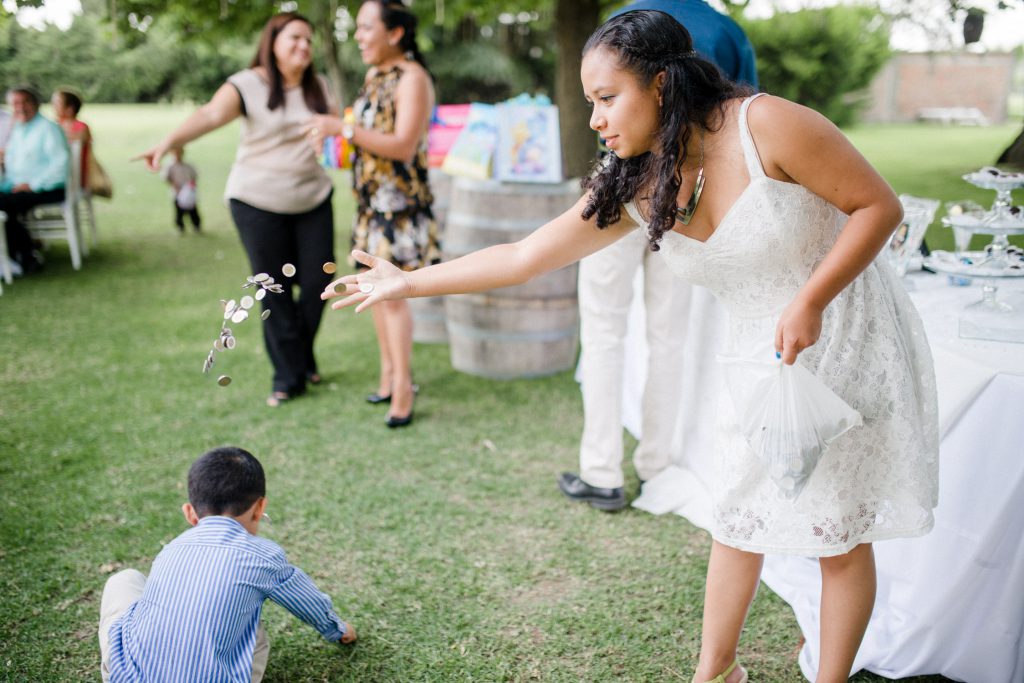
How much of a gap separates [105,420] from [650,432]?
2590mm

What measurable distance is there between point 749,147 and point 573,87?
16.8ft

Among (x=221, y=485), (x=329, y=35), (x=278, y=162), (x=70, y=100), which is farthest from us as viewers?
(x=329, y=35)

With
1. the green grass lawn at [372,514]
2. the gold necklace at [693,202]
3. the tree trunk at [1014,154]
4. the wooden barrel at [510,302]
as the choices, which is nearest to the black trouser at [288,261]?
the green grass lawn at [372,514]

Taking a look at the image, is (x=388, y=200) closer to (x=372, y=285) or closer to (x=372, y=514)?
(x=372, y=514)

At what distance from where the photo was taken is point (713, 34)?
2.41m

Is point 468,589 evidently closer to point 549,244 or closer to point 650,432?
point 650,432

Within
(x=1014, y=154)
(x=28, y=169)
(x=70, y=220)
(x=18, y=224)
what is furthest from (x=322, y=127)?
(x=28, y=169)

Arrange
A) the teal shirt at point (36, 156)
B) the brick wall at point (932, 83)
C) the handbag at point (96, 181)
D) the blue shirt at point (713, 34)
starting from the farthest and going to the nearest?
1. the brick wall at point (932, 83)
2. the handbag at point (96, 181)
3. the teal shirt at point (36, 156)
4. the blue shirt at point (713, 34)

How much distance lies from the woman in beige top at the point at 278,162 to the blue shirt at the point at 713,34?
6.45ft

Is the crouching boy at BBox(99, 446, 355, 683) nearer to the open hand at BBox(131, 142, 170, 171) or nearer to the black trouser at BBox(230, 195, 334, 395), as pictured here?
the open hand at BBox(131, 142, 170, 171)

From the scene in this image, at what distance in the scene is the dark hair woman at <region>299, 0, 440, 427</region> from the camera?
11.4 ft

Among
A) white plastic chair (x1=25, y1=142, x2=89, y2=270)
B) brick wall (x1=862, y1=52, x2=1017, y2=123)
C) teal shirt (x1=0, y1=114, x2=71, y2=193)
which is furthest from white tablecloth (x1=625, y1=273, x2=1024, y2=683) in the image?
teal shirt (x1=0, y1=114, x2=71, y2=193)

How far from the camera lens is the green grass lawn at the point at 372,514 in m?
2.24

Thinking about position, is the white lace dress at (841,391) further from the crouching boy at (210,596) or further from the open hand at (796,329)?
A: the crouching boy at (210,596)
